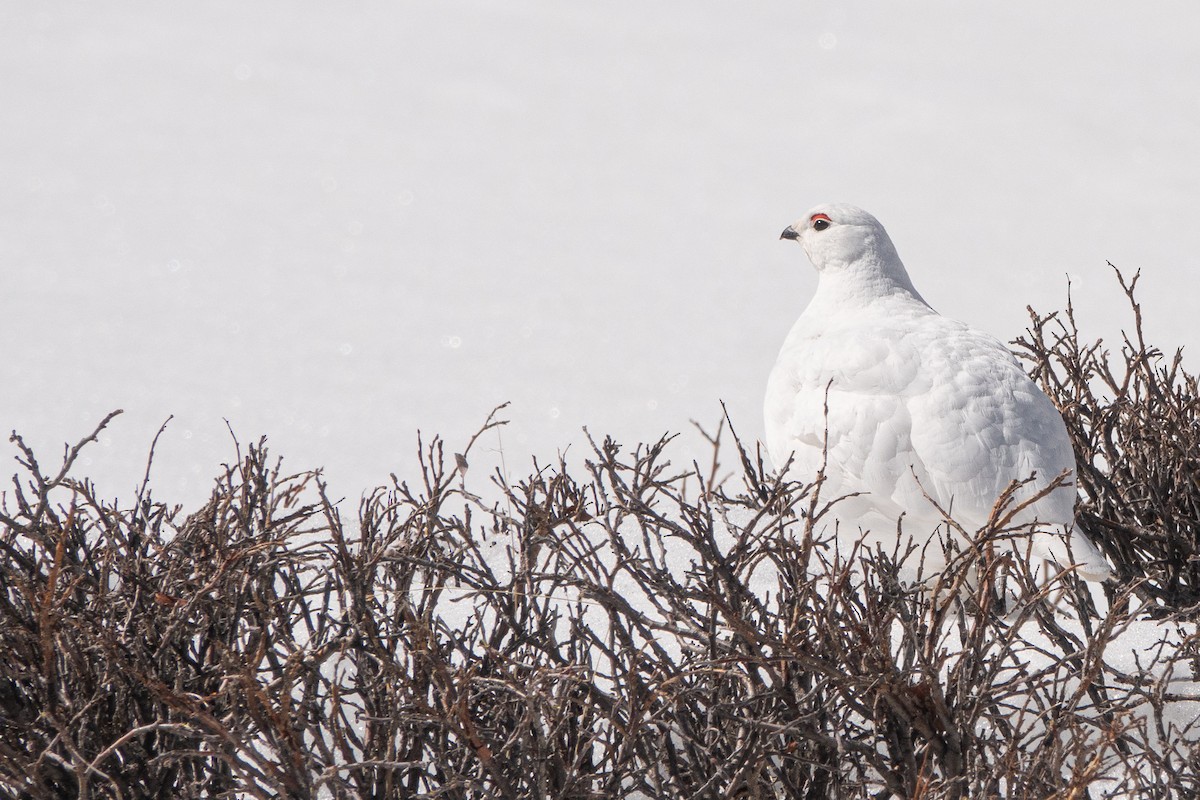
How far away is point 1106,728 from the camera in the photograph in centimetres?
169

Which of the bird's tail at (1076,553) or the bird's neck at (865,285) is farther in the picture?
the bird's neck at (865,285)

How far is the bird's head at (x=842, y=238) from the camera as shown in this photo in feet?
12.0

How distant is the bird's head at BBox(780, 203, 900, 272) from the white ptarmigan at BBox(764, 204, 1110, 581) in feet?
1.04

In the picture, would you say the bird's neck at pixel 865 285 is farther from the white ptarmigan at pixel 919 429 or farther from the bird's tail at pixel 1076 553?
the bird's tail at pixel 1076 553

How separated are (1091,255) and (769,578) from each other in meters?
13.6

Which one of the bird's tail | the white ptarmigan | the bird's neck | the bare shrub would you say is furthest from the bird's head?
the bird's tail

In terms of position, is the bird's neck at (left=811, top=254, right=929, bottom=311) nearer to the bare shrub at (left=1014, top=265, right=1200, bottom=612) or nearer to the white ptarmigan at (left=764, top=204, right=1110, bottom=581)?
the white ptarmigan at (left=764, top=204, right=1110, bottom=581)

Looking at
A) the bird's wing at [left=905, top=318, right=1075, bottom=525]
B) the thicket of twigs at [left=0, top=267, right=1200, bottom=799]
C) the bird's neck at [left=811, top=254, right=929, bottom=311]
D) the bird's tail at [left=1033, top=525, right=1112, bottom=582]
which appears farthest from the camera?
the bird's neck at [left=811, top=254, right=929, bottom=311]

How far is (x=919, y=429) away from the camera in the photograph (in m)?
3.06

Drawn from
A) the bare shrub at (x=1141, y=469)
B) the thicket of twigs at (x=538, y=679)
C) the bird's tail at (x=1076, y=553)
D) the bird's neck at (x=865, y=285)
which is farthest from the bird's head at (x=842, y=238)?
the thicket of twigs at (x=538, y=679)

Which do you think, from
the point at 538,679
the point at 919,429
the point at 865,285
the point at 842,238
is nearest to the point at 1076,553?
Answer: the point at 919,429

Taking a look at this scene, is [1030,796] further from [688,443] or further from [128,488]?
[688,443]

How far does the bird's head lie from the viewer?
12.0 feet

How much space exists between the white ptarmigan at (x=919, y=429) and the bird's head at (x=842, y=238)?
316mm
